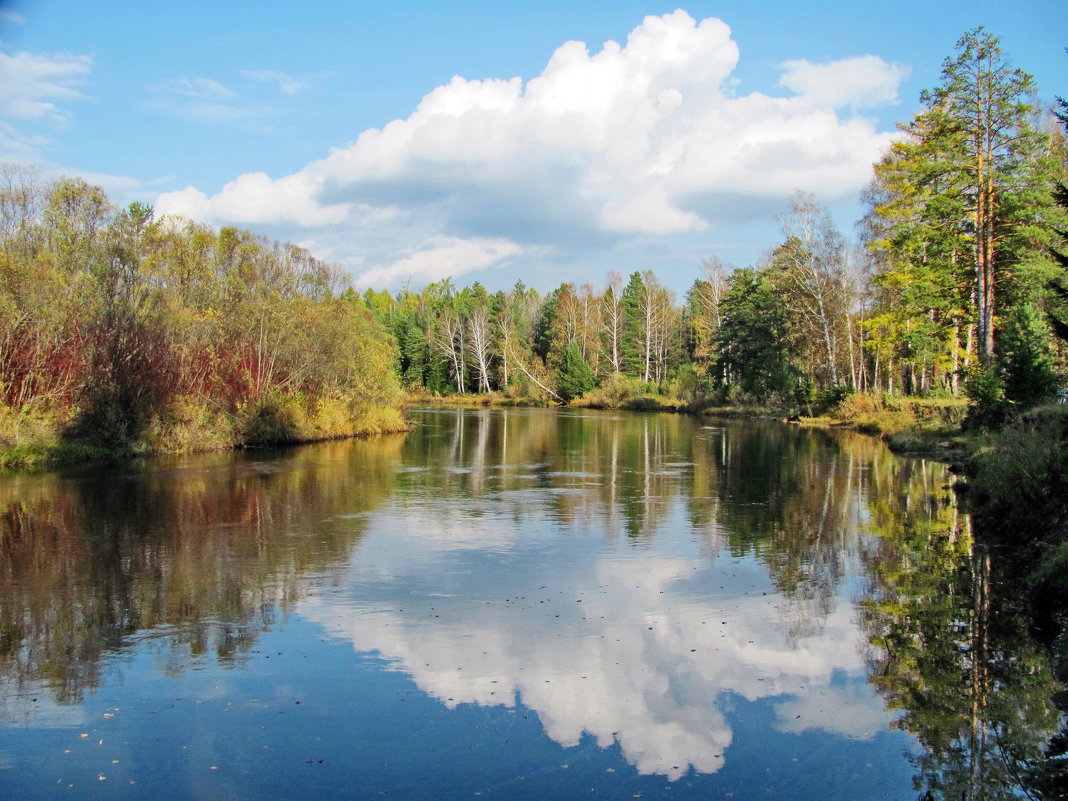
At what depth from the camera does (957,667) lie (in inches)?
306

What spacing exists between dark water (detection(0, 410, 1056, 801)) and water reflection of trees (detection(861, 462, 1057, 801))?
32 mm

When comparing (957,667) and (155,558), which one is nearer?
(957,667)

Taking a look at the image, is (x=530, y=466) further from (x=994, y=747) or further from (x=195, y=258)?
(x=994, y=747)

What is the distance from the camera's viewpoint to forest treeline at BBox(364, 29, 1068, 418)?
2789cm

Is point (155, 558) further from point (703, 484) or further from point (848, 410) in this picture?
point (848, 410)

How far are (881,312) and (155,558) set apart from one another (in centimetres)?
4093

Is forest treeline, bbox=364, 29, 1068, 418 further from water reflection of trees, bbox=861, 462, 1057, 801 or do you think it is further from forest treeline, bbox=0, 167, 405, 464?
forest treeline, bbox=0, 167, 405, 464

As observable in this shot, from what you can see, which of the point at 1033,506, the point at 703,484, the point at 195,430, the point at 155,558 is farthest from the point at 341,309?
the point at 1033,506

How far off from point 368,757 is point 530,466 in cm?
2074

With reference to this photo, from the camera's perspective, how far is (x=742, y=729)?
21.8 ft

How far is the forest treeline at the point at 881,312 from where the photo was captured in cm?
2789

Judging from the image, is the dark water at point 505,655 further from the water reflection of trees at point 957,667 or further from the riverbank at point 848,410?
the riverbank at point 848,410

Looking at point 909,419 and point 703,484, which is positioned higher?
point 909,419

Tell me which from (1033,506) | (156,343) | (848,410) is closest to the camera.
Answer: (1033,506)
